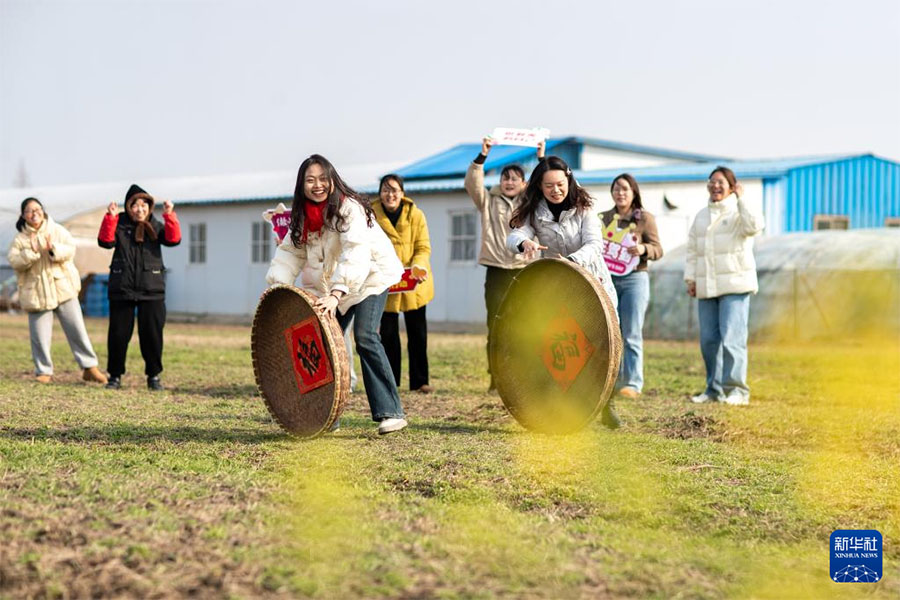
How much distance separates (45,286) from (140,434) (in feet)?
14.1

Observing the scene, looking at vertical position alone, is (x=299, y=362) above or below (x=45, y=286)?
below

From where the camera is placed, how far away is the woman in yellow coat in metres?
9.89

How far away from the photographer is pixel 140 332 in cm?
1001

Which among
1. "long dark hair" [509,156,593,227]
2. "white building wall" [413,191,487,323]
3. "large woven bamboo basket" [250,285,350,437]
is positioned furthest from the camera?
"white building wall" [413,191,487,323]

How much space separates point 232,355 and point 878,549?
434 inches

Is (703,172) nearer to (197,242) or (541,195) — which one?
(197,242)

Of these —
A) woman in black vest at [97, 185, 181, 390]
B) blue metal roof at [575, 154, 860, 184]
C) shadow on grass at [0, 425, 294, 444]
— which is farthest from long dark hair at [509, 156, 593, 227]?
blue metal roof at [575, 154, 860, 184]

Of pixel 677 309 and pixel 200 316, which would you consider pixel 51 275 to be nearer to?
pixel 677 309

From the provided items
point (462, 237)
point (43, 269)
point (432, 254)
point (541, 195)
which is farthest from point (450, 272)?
point (541, 195)

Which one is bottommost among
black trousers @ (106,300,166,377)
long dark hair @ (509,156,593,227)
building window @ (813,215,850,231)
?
black trousers @ (106,300,166,377)

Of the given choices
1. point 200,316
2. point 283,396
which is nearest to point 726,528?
point 283,396

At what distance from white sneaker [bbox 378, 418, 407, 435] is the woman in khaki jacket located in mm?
4496

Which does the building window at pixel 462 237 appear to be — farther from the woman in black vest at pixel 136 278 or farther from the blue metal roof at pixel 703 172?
the woman in black vest at pixel 136 278

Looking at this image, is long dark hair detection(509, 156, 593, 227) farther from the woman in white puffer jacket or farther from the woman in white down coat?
the woman in white puffer jacket
